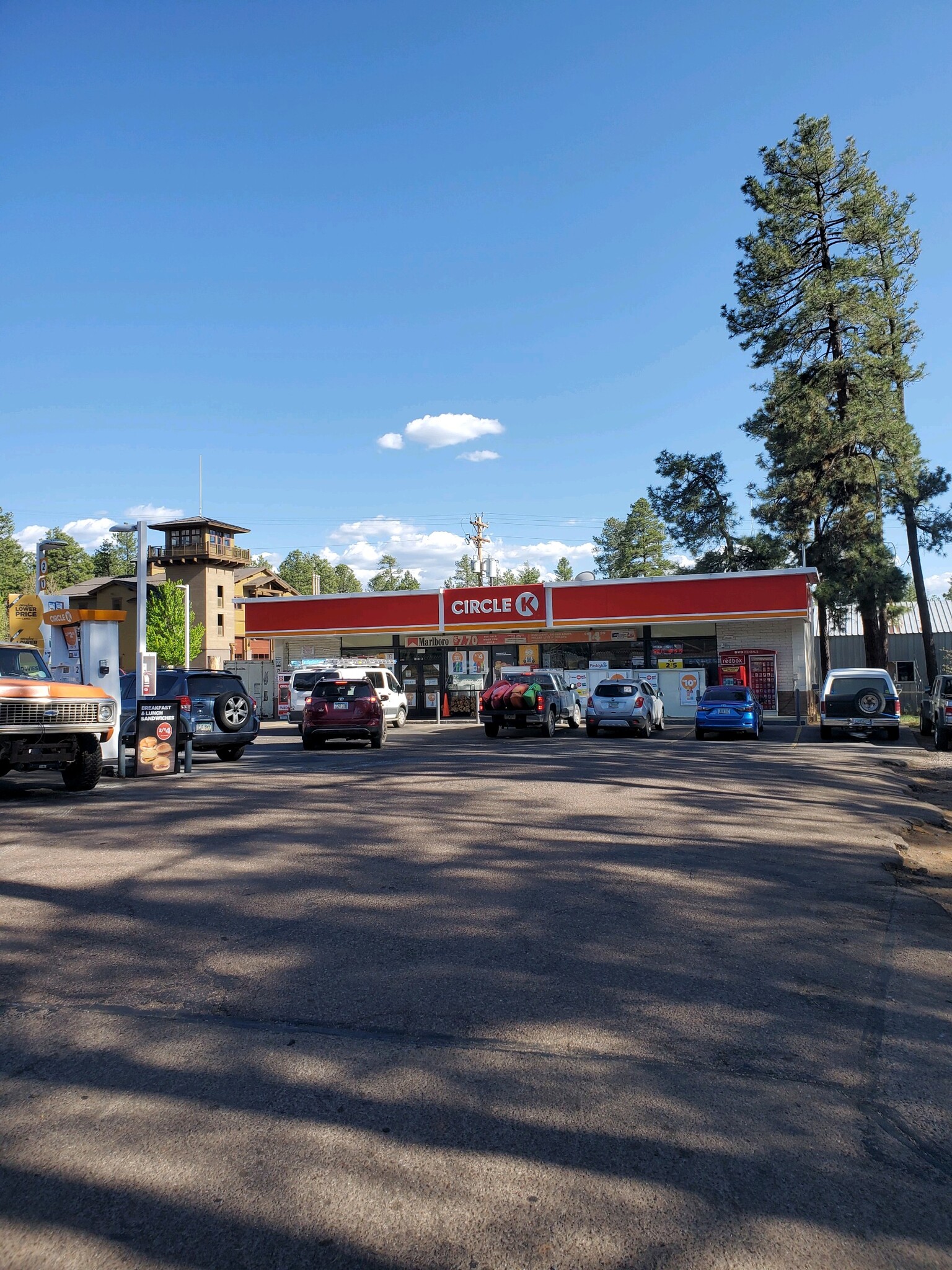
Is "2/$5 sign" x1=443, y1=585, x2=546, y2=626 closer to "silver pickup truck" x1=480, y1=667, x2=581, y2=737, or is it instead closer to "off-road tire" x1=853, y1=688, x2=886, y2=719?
"silver pickup truck" x1=480, y1=667, x2=581, y2=737

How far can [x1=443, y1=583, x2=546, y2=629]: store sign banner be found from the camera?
38094mm

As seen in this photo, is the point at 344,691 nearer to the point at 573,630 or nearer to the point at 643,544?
the point at 573,630

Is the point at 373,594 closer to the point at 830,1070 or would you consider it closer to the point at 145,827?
the point at 145,827

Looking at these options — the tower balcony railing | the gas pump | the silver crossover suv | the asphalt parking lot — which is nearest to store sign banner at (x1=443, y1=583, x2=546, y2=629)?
the silver crossover suv

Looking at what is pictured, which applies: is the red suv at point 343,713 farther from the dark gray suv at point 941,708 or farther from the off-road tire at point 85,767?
the dark gray suv at point 941,708

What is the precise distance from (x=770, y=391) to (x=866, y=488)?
5.73 meters

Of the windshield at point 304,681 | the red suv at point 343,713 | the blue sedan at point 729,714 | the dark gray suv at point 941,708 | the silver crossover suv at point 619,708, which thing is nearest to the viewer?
the red suv at point 343,713

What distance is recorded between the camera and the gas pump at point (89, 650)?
51.1 ft

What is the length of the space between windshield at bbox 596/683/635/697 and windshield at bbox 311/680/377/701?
7.25 metres

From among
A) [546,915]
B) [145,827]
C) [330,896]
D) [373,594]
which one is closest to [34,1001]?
[330,896]

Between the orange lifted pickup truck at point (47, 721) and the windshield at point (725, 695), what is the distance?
1683 centimetres

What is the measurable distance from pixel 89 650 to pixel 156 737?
6.01ft

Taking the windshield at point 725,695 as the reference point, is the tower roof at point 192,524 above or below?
above

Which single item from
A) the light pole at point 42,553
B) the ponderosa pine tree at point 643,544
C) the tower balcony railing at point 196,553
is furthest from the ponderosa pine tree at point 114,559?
the light pole at point 42,553
